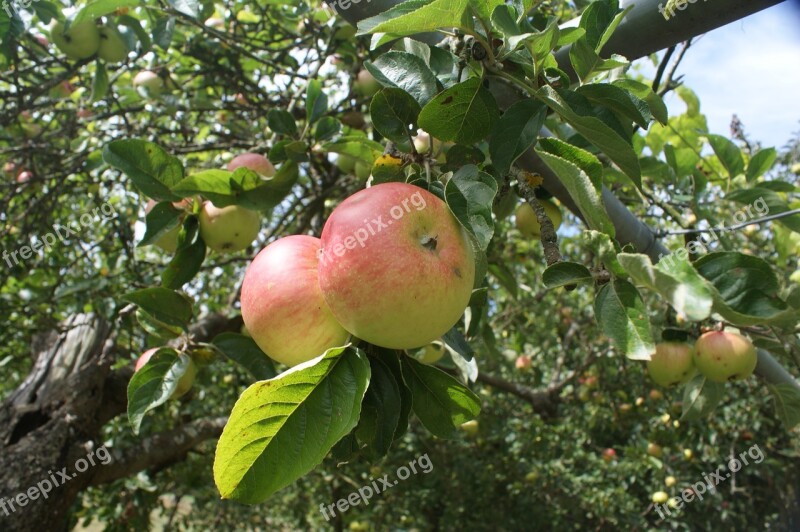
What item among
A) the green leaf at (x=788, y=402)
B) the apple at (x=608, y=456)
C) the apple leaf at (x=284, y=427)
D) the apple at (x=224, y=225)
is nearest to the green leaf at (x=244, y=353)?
the apple at (x=224, y=225)

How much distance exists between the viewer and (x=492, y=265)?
5.69 ft

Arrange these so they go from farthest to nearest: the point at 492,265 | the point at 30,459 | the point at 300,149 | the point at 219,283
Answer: the point at 219,283 → the point at 30,459 → the point at 492,265 → the point at 300,149

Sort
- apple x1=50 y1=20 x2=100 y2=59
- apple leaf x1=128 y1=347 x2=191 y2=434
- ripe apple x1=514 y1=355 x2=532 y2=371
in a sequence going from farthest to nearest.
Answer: ripe apple x1=514 y1=355 x2=532 y2=371
apple x1=50 y1=20 x2=100 y2=59
apple leaf x1=128 y1=347 x2=191 y2=434

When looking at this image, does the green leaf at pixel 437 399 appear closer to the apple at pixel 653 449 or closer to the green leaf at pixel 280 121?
the green leaf at pixel 280 121

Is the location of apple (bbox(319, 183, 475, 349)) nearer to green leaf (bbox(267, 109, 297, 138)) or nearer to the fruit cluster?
the fruit cluster

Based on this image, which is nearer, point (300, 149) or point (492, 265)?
point (300, 149)

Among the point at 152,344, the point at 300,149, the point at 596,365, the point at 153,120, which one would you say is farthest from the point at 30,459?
the point at 596,365

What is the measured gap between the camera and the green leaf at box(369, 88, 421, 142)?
80 centimetres

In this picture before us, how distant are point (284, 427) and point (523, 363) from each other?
11.5ft

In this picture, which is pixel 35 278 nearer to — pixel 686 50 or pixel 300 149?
pixel 300 149

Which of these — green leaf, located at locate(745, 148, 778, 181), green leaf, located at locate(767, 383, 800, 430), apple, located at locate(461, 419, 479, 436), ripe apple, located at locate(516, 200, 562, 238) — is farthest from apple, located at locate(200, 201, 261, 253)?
apple, located at locate(461, 419, 479, 436)

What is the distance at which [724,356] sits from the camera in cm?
147

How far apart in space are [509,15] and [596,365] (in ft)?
11.9

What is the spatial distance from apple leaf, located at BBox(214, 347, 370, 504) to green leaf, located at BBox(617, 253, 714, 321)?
0.32m
